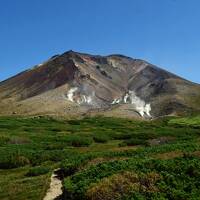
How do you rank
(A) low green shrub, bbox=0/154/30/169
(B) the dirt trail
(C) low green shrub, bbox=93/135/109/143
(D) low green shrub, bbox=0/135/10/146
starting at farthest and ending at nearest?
(C) low green shrub, bbox=93/135/109/143
(D) low green shrub, bbox=0/135/10/146
(A) low green shrub, bbox=0/154/30/169
(B) the dirt trail

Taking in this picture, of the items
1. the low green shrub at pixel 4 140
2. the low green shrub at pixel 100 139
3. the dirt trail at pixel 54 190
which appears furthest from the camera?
the low green shrub at pixel 100 139

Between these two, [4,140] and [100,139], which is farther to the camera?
[100,139]

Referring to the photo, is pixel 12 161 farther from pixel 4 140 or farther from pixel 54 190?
pixel 4 140

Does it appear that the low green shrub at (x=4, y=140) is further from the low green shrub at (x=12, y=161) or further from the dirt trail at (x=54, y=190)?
the dirt trail at (x=54, y=190)

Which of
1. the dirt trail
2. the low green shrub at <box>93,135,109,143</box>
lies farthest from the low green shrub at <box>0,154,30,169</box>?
the low green shrub at <box>93,135,109,143</box>

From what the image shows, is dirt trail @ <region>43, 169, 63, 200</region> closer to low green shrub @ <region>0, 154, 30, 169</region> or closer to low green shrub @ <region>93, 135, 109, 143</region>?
low green shrub @ <region>0, 154, 30, 169</region>

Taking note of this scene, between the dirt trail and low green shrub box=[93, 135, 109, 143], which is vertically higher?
low green shrub box=[93, 135, 109, 143]

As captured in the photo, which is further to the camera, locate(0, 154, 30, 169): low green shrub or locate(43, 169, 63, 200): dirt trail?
locate(0, 154, 30, 169): low green shrub

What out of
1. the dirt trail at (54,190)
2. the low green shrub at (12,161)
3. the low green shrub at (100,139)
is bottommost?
the dirt trail at (54,190)

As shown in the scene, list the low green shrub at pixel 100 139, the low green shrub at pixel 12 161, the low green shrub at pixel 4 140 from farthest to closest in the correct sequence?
the low green shrub at pixel 100 139
the low green shrub at pixel 4 140
the low green shrub at pixel 12 161

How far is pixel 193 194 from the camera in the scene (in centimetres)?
2998

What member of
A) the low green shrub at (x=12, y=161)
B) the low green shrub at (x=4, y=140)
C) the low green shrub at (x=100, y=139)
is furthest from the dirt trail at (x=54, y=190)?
the low green shrub at (x=100, y=139)

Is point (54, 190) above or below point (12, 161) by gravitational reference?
below

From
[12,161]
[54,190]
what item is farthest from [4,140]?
[54,190]
